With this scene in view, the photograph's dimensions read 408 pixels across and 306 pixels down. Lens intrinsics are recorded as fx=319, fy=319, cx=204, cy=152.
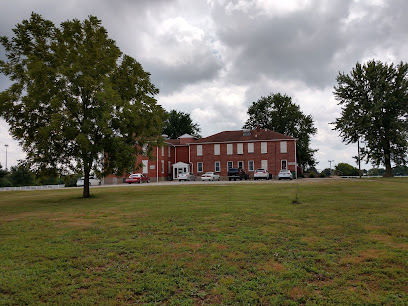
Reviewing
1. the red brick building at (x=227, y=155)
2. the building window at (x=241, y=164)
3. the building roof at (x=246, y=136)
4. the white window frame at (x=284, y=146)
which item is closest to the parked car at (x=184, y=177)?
the red brick building at (x=227, y=155)

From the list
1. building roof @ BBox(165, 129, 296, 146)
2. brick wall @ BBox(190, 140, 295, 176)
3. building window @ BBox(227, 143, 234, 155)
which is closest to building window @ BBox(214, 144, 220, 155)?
brick wall @ BBox(190, 140, 295, 176)

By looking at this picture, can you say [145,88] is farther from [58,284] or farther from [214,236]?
[58,284]

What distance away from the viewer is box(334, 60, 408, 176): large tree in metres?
45.3

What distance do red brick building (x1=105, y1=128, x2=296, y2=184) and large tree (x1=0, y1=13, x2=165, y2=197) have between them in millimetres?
30184

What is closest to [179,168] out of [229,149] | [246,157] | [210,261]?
[229,149]

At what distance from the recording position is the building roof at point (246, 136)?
175 feet

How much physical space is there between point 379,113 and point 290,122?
25.4 metres

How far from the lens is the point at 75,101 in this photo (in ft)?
66.3

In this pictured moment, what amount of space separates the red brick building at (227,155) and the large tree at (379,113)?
31.4 ft

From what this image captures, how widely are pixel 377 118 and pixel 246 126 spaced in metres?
32.9

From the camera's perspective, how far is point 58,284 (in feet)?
16.6

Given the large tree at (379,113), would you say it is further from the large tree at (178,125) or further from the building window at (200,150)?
the large tree at (178,125)

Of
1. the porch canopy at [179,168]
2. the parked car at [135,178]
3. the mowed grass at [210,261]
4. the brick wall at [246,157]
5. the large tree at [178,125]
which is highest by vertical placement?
the large tree at [178,125]

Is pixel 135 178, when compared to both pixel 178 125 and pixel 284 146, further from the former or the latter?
pixel 178 125
